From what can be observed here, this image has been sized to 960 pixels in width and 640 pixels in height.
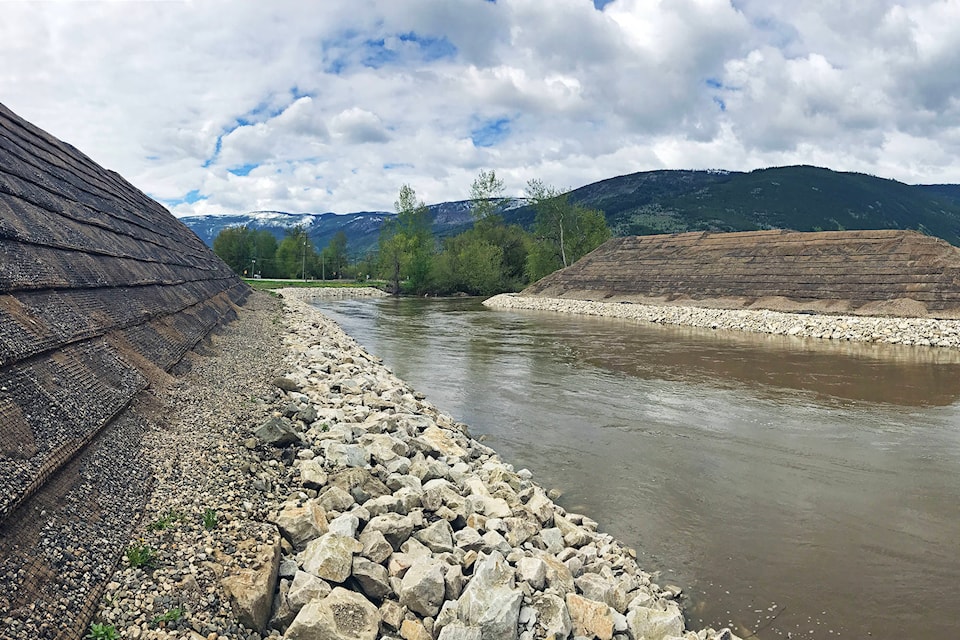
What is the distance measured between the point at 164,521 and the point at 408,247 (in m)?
70.1

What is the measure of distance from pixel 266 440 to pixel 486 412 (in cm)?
657

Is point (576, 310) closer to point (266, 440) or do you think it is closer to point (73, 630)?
point (266, 440)

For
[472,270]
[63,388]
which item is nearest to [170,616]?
[63,388]

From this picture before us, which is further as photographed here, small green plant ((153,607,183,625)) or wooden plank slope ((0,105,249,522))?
wooden plank slope ((0,105,249,522))

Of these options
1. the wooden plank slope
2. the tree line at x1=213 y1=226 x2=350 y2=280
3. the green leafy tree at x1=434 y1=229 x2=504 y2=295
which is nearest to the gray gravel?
the wooden plank slope

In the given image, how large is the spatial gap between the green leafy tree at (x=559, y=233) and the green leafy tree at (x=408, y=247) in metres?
12.9

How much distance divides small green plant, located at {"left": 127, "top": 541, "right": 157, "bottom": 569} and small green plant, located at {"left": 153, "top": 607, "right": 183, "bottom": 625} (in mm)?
352

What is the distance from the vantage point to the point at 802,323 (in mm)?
28516

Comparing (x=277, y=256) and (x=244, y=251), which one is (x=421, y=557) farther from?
(x=277, y=256)

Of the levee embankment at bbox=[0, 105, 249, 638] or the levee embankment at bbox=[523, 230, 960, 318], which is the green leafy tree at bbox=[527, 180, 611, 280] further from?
the levee embankment at bbox=[0, 105, 249, 638]

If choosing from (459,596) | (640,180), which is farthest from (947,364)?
(640,180)

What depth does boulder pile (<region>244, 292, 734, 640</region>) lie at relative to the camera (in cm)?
360

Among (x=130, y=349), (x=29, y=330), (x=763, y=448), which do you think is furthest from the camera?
(x=763, y=448)

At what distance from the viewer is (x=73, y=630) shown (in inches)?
104
